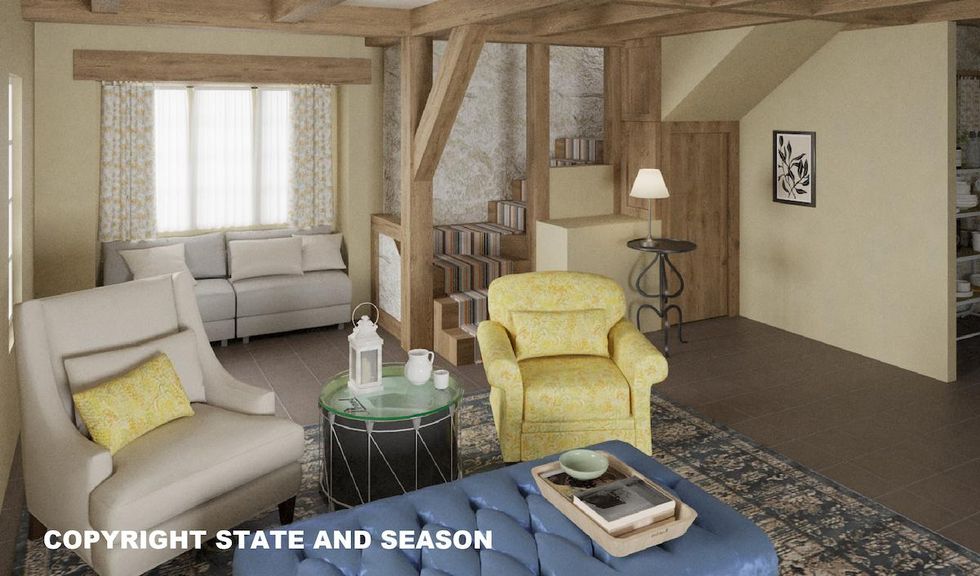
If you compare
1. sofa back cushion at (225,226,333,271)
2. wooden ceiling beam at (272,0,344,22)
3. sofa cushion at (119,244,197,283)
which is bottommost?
sofa cushion at (119,244,197,283)

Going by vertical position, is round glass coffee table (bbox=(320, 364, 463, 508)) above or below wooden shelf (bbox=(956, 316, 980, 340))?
below

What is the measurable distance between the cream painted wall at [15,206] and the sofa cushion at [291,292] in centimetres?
153

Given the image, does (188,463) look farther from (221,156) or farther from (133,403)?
(221,156)

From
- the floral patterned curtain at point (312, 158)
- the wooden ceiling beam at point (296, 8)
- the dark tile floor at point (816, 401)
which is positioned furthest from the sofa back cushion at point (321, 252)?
the wooden ceiling beam at point (296, 8)

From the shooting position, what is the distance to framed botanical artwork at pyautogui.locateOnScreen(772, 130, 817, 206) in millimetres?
6578

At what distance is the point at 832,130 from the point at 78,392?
5428 millimetres

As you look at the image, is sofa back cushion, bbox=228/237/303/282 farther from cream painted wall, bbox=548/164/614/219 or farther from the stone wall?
cream painted wall, bbox=548/164/614/219

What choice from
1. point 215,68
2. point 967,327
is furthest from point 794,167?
point 215,68

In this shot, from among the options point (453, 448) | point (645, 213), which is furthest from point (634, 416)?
point (645, 213)

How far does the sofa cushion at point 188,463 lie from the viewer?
3057mm

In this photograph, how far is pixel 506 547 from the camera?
8.92 ft

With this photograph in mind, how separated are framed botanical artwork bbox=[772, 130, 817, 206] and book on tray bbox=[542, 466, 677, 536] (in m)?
4.33

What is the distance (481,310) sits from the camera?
639 centimetres

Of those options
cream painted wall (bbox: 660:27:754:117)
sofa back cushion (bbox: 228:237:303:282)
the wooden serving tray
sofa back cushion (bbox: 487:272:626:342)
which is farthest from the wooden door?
the wooden serving tray
